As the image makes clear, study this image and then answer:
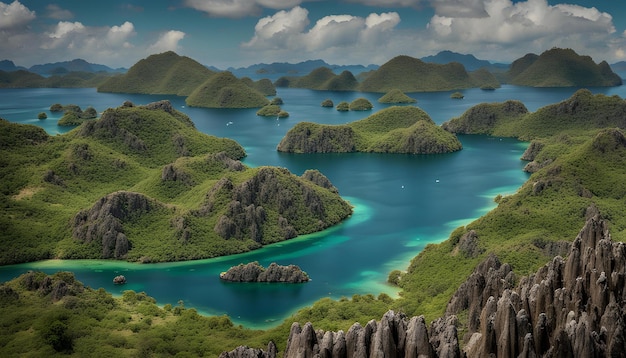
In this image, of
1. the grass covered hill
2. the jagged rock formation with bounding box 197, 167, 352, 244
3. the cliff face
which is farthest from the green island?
the jagged rock formation with bounding box 197, 167, 352, 244

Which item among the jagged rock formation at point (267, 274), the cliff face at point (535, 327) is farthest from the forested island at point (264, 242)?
the jagged rock formation at point (267, 274)

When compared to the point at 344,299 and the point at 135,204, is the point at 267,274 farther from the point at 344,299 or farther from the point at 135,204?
the point at 135,204

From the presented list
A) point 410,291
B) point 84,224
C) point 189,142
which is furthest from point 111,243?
point 189,142

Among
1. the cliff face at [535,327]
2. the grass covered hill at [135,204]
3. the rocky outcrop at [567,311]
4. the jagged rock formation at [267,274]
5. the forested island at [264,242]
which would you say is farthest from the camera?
the grass covered hill at [135,204]

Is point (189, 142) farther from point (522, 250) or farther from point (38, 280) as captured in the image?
point (522, 250)

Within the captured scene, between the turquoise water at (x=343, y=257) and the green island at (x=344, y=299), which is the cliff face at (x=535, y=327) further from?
the turquoise water at (x=343, y=257)

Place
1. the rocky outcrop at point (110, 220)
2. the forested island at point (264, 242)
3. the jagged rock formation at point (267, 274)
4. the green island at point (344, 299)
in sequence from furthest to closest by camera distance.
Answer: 1. the rocky outcrop at point (110, 220)
2. the jagged rock formation at point (267, 274)
3. the green island at point (344, 299)
4. the forested island at point (264, 242)

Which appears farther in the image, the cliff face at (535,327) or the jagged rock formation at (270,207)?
the jagged rock formation at (270,207)
